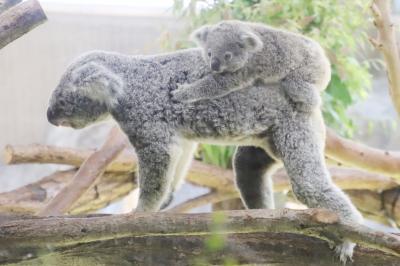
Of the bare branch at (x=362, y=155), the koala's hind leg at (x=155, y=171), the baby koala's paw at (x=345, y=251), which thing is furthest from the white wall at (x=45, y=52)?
the baby koala's paw at (x=345, y=251)

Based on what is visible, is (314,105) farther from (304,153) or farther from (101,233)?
(101,233)

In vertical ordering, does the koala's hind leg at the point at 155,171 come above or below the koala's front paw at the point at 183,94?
below

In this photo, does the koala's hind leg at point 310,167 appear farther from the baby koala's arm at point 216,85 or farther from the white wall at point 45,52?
the white wall at point 45,52

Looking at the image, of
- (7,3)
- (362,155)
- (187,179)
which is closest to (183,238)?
(7,3)

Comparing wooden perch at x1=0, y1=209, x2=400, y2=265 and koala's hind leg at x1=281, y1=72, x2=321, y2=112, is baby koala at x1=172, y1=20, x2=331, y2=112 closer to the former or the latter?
koala's hind leg at x1=281, y1=72, x2=321, y2=112

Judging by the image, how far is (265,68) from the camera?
9.29ft

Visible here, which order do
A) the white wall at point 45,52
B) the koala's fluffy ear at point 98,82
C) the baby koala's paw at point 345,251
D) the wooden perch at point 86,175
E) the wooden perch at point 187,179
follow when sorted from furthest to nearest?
the white wall at point 45,52 < the wooden perch at point 187,179 < the wooden perch at point 86,175 < the koala's fluffy ear at point 98,82 < the baby koala's paw at point 345,251

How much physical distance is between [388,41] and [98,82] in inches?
64.2

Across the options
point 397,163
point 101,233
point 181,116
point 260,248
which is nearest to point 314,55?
point 181,116

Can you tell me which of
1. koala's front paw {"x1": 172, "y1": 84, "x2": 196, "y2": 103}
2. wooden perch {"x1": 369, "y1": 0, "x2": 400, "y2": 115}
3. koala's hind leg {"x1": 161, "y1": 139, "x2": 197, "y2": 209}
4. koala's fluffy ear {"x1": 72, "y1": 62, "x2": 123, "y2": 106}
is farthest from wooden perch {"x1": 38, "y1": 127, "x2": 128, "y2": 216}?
wooden perch {"x1": 369, "y1": 0, "x2": 400, "y2": 115}

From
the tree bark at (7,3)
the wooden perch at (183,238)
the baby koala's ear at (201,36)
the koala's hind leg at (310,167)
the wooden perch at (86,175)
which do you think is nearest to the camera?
the wooden perch at (183,238)

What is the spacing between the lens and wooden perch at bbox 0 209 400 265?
2.15 metres

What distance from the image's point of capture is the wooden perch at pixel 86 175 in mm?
3795

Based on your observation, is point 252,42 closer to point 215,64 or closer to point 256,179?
point 215,64
